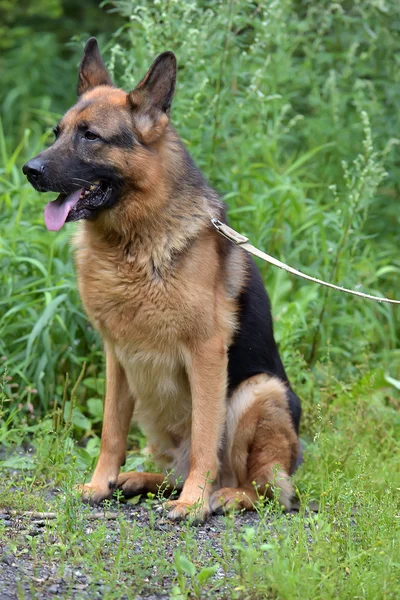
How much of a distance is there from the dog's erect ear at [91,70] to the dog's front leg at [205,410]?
1459mm

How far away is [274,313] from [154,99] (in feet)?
6.75

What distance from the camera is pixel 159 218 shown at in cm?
408

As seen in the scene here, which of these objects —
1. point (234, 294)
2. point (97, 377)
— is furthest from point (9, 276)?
point (234, 294)

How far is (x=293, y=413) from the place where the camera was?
442 cm

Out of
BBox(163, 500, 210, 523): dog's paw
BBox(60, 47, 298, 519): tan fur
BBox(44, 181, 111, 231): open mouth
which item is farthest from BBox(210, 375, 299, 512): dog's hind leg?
BBox(44, 181, 111, 231): open mouth

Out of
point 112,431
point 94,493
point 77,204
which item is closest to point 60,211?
point 77,204

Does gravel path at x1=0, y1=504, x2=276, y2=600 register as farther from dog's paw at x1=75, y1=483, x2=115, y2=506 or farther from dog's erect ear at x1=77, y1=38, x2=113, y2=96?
dog's erect ear at x1=77, y1=38, x2=113, y2=96

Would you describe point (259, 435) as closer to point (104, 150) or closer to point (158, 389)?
point (158, 389)

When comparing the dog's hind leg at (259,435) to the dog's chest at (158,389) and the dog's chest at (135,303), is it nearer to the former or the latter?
the dog's chest at (158,389)

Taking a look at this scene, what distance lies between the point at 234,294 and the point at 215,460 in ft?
2.66

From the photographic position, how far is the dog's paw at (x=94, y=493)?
13.4 feet

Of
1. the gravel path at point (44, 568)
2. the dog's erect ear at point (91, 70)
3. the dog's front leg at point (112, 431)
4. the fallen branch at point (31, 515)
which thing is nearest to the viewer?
the gravel path at point (44, 568)

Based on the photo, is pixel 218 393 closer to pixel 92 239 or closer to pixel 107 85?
pixel 92 239

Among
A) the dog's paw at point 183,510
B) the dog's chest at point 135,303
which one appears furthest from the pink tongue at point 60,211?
the dog's paw at point 183,510
